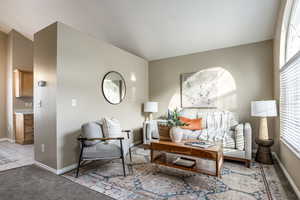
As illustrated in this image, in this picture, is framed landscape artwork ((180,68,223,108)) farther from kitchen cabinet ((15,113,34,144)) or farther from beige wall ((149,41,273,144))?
kitchen cabinet ((15,113,34,144))

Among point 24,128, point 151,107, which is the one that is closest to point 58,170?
point 151,107

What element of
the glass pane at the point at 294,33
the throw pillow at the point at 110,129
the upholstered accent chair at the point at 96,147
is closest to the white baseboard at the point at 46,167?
the upholstered accent chair at the point at 96,147

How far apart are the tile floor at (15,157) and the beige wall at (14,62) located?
1173 mm

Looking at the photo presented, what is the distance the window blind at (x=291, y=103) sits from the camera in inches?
76.4

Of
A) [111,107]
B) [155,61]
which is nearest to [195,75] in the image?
[155,61]

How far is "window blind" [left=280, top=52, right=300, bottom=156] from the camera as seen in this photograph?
1941 millimetres

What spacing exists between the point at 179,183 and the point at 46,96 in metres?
2.63

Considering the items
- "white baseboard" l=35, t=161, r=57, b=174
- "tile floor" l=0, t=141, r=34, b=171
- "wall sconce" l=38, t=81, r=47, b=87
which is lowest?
"tile floor" l=0, t=141, r=34, b=171

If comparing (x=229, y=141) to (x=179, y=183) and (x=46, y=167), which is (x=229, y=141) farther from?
(x=46, y=167)

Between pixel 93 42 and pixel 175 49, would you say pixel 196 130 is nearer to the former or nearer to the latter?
pixel 175 49

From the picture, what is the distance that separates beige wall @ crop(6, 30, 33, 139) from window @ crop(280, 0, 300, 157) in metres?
6.73

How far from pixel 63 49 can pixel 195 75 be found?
316cm

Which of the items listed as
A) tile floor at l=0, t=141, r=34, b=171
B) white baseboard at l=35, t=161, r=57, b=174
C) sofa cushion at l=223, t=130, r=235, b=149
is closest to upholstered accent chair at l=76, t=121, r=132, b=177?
white baseboard at l=35, t=161, r=57, b=174

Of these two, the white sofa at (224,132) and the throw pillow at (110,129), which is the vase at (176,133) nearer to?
the white sofa at (224,132)
